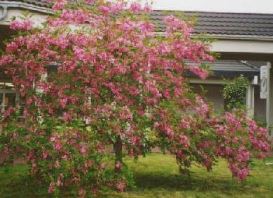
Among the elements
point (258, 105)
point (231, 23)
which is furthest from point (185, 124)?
point (258, 105)

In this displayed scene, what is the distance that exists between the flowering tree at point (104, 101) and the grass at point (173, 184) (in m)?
0.56

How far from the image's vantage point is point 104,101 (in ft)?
31.0

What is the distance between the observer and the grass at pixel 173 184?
9.81m

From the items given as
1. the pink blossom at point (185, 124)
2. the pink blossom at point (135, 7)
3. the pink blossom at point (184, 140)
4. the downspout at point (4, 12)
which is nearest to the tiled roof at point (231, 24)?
the downspout at point (4, 12)

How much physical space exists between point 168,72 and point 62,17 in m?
2.15

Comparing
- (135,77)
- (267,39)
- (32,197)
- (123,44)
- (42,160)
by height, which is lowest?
(32,197)

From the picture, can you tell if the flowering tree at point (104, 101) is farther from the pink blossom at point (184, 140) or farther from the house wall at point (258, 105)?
the house wall at point (258, 105)

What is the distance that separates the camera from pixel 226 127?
10.1 meters

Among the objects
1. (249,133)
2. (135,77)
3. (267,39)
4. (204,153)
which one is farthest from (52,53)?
(267,39)

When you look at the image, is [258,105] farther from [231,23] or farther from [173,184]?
[173,184]

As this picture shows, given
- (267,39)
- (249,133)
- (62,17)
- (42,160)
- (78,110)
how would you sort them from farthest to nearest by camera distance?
(267,39) → (249,133) → (62,17) → (78,110) → (42,160)

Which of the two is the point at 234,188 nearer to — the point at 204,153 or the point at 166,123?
the point at 204,153

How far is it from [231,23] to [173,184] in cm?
769

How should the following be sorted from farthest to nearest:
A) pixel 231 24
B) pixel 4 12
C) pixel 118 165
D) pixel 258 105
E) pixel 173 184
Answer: pixel 258 105, pixel 231 24, pixel 4 12, pixel 173 184, pixel 118 165
